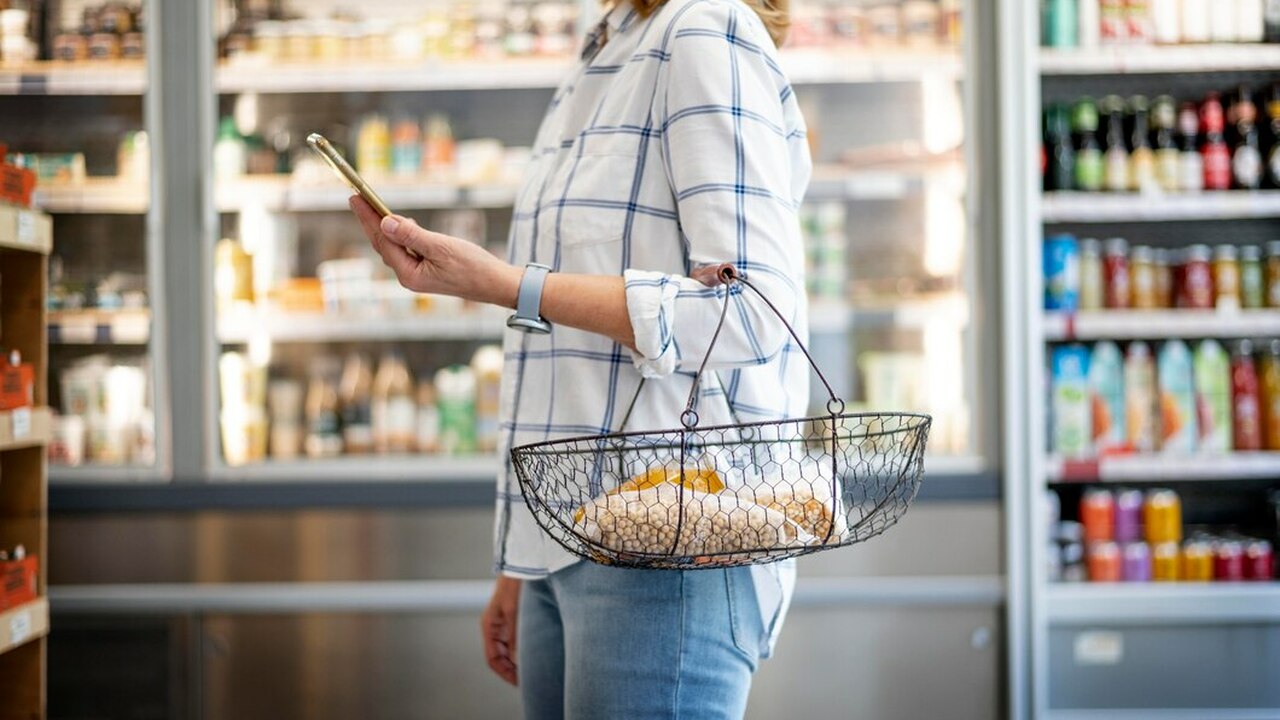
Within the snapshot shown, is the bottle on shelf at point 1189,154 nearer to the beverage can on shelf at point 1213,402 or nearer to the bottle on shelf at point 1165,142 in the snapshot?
the bottle on shelf at point 1165,142

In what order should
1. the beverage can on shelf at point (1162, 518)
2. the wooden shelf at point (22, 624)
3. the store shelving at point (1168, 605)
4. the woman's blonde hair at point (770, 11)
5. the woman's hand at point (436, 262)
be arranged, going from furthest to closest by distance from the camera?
the beverage can on shelf at point (1162, 518)
the store shelving at point (1168, 605)
the wooden shelf at point (22, 624)
the woman's blonde hair at point (770, 11)
the woman's hand at point (436, 262)

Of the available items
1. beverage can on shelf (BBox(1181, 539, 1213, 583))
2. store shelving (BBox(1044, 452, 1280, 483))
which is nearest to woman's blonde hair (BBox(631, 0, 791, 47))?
store shelving (BBox(1044, 452, 1280, 483))

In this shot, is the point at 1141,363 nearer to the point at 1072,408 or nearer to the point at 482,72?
Answer: the point at 1072,408

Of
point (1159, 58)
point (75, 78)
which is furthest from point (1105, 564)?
point (75, 78)

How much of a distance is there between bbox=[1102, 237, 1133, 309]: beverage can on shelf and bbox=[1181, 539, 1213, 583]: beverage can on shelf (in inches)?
24.8

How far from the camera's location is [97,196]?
9.12 feet

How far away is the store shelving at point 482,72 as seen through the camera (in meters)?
2.79

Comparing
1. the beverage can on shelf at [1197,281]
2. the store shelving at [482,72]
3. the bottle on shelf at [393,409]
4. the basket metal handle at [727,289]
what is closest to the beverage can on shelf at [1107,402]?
the beverage can on shelf at [1197,281]

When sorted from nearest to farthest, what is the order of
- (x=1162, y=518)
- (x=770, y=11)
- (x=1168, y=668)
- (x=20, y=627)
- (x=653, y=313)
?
(x=653, y=313) < (x=770, y=11) < (x=20, y=627) < (x=1168, y=668) < (x=1162, y=518)

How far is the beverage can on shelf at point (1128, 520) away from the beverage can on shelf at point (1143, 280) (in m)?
0.49

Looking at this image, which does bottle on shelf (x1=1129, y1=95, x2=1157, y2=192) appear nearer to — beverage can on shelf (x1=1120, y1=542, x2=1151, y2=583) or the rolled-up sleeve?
beverage can on shelf (x1=1120, y1=542, x2=1151, y2=583)

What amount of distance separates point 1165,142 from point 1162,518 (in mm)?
947

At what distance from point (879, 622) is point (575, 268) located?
5.91 ft

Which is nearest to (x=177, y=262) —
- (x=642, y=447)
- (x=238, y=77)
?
(x=238, y=77)
